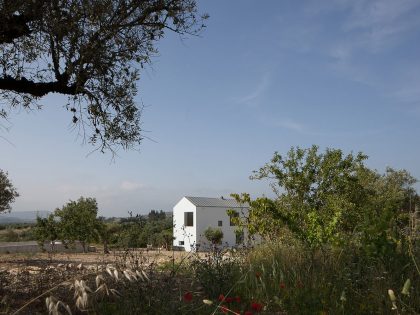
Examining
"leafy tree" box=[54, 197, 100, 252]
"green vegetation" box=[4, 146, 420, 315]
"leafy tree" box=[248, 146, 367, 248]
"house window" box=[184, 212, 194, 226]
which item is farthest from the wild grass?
"house window" box=[184, 212, 194, 226]

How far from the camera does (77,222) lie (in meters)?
28.6

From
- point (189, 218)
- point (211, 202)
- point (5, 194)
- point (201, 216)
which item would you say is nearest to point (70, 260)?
point (5, 194)

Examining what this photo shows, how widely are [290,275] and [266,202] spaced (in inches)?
294

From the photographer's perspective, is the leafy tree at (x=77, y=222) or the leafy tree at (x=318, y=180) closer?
the leafy tree at (x=318, y=180)

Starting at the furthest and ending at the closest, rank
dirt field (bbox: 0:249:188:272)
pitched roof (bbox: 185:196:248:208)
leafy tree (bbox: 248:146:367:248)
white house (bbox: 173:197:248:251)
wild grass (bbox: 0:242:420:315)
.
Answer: pitched roof (bbox: 185:196:248:208), white house (bbox: 173:197:248:251), leafy tree (bbox: 248:146:367:248), dirt field (bbox: 0:249:188:272), wild grass (bbox: 0:242:420:315)

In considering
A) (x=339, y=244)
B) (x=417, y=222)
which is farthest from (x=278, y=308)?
(x=417, y=222)

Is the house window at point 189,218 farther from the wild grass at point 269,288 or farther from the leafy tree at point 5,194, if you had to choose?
the wild grass at point 269,288

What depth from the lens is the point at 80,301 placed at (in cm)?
267

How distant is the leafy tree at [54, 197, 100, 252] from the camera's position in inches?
1116

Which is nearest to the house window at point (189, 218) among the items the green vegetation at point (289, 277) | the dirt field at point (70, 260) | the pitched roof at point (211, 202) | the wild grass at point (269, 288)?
the pitched roof at point (211, 202)

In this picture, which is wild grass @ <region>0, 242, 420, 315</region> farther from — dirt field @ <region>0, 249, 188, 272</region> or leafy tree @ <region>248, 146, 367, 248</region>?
leafy tree @ <region>248, 146, 367, 248</region>

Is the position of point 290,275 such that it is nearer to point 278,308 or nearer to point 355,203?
point 278,308

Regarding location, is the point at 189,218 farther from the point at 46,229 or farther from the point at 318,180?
the point at 318,180

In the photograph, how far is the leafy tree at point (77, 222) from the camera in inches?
1116
